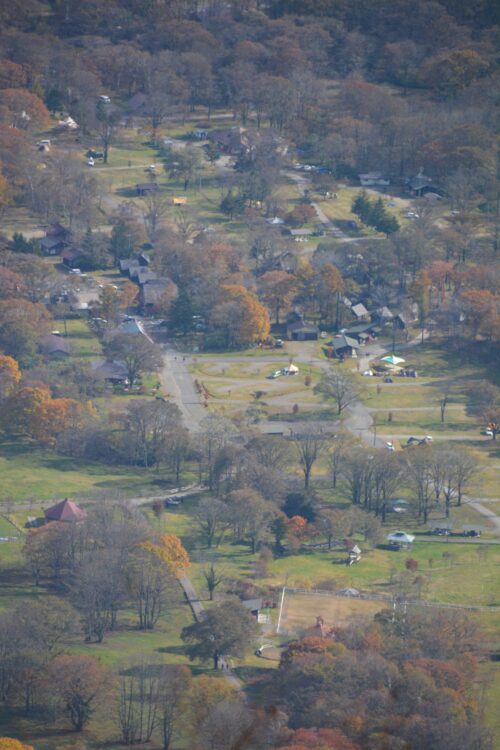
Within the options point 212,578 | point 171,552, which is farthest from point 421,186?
point 212,578

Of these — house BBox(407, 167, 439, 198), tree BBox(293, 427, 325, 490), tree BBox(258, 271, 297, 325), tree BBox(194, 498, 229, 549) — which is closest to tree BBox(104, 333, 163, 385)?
tree BBox(258, 271, 297, 325)

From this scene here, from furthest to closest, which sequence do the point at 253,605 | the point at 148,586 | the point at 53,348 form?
the point at 53,348, the point at 253,605, the point at 148,586

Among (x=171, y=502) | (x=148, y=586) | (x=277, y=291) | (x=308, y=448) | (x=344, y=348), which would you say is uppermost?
(x=277, y=291)

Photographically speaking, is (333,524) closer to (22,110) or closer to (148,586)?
(148,586)

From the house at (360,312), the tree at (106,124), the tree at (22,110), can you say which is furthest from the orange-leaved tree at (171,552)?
the tree at (22,110)

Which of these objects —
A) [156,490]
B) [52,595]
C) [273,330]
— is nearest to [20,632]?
[52,595]
